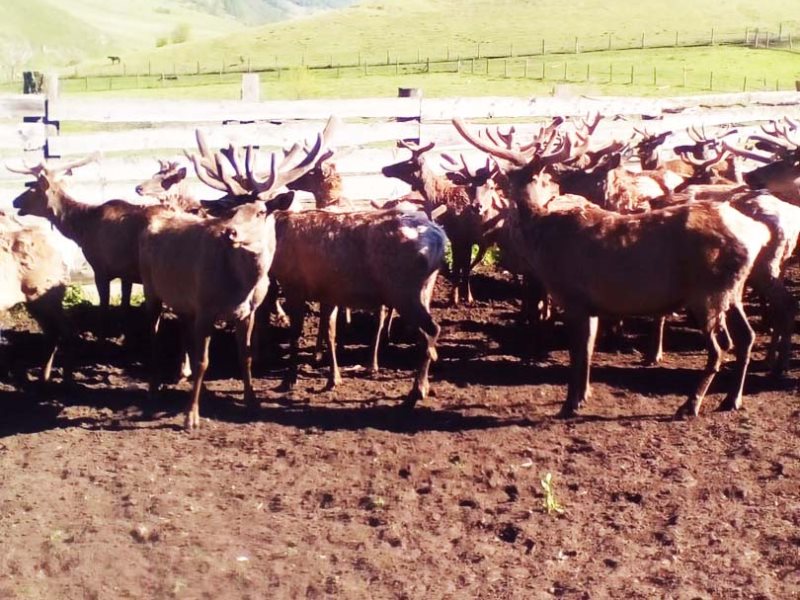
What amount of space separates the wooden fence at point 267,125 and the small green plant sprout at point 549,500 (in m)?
5.54

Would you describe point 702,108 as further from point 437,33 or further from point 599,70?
point 437,33

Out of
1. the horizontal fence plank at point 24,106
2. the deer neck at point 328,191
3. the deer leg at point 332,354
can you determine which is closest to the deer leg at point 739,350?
the deer leg at point 332,354

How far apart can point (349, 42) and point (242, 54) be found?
8999 millimetres

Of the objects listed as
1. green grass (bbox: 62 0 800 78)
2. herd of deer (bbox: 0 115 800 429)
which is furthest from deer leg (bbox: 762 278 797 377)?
green grass (bbox: 62 0 800 78)

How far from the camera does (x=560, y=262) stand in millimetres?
9180

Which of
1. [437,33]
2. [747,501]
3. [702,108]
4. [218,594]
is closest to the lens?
[218,594]

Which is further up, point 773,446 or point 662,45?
point 662,45

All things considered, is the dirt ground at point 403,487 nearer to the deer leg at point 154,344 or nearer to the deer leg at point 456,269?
the deer leg at point 154,344

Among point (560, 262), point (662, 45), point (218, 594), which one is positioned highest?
point (662, 45)

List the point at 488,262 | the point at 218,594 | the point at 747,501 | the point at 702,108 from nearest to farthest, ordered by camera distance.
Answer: the point at 218,594 → the point at 747,501 → the point at 488,262 → the point at 702,108

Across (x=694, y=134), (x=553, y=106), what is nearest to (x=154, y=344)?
(x=553, y=106)

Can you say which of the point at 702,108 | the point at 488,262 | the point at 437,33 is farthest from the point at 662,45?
the point at 488,262

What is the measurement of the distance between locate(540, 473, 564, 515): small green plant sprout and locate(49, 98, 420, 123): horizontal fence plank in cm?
817

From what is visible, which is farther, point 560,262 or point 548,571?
point 560,262
